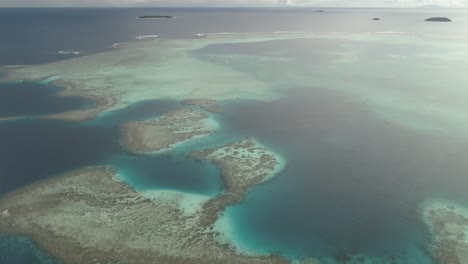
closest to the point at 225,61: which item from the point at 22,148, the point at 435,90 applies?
the point at 435,90

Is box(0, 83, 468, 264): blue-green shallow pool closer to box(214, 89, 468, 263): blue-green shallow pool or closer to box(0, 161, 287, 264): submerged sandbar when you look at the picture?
box(214, 89, 468, 263): blue-green shallow pool

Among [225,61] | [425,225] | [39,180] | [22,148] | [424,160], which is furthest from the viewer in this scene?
[225,61]

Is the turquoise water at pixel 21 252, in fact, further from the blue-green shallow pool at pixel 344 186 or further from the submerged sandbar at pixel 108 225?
the blue-green shallow pool at pixel 344 186

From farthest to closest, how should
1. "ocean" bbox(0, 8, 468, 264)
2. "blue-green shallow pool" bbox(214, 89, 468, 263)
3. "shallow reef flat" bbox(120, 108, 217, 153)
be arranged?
"shallow reef flat" bbox(120, 108, 217, 153), "ocean" bbox(0, 8, 468, 264), "blue-green shallow pool" bbox(214, 89, 468, 263)

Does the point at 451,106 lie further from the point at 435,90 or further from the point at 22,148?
the point at 22,148

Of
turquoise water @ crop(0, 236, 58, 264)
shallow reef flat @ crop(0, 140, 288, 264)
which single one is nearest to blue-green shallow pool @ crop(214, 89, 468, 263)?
shallow reef flat @ crop(0, 140, 288, 264)
